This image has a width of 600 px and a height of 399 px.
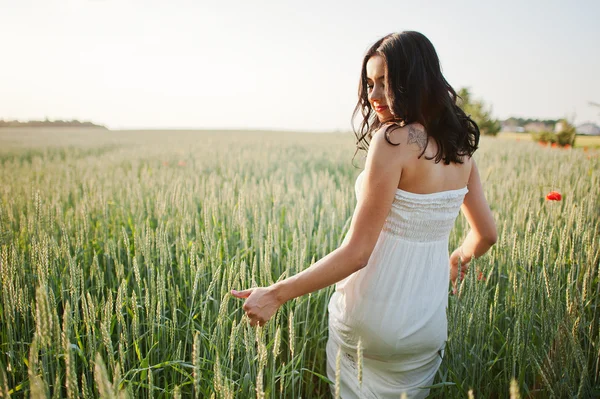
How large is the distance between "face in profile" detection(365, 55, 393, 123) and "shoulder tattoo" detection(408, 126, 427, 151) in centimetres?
18

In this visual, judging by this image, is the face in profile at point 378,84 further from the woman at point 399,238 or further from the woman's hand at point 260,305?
the woman's hand at point 260,305

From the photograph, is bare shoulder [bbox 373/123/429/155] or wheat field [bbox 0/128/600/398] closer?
wheat field [bbox 0/128/600/398]

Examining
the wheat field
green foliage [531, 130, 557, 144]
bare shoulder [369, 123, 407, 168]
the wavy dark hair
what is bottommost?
the wheat field

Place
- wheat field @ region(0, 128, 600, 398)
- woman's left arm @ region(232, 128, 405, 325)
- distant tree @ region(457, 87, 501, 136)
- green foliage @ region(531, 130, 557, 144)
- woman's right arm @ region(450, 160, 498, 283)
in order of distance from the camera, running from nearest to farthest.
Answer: wheat field @ region(0, 128, 600, 398)
woman's left arm @ region(232, 128, 405, 325)
woman's right arm @ region(450, 160, 498, 283)
green foliage @ region(531, 130, 557, 144)
distant tree @ region(457, 87, 501, 136)

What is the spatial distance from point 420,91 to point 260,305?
2.88 feet

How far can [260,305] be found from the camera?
119 centimetres

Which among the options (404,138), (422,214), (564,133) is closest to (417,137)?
(404,138)

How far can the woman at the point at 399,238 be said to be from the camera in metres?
1.22

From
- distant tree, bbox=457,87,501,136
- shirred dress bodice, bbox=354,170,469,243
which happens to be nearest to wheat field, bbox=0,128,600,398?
shirred dress bodice, bbox=354,170,469,243

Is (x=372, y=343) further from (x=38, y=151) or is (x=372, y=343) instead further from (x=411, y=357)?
(x=38, y=151)

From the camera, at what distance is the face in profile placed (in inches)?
54.3

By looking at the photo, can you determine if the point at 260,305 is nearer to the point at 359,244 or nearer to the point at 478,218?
the point at 359,244

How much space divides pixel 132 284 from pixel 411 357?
1574 mm

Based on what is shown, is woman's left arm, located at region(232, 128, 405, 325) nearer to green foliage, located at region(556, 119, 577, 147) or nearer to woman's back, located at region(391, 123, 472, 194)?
woman's back, located at region(391, 123, 472, 194)
